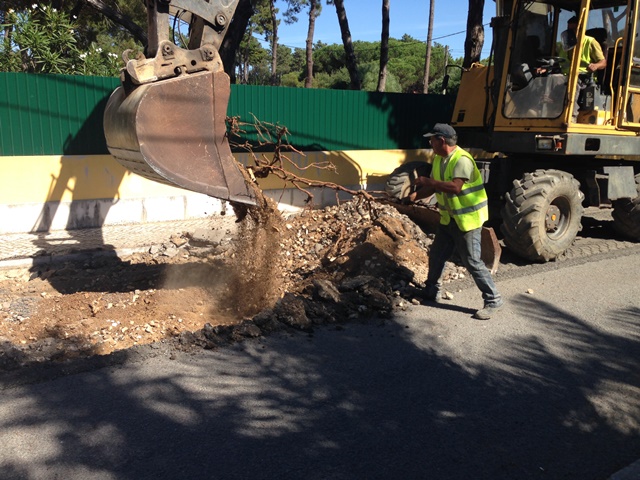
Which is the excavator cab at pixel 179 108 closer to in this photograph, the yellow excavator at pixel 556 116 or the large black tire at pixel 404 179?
the yellow excavator at pixel 556 116

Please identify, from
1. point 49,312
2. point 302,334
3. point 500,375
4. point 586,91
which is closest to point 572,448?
point 500,375

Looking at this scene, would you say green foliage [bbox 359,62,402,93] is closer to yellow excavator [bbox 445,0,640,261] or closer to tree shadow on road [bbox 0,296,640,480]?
yellow excavator [bbox 445,0,640,261]

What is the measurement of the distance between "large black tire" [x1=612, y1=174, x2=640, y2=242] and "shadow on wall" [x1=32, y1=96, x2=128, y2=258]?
7350 millimetres

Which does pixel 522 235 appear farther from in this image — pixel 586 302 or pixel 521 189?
pixel 586 302

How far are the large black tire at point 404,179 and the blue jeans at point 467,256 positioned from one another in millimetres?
2963

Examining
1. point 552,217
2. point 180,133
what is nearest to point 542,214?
point 552,217

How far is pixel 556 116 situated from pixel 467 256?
2.91 m

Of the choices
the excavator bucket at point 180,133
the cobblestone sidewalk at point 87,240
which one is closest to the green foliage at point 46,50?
the cobblestone sidewalk at point 87,240

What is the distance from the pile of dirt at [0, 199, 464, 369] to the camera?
541 cm

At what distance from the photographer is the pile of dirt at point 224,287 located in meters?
5.41

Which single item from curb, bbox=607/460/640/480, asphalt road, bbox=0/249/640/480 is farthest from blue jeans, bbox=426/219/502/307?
curb, bbox=607/460/640/480

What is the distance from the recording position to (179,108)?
511cm

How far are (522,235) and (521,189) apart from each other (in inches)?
22.4

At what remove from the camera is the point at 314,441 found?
3674 mm
